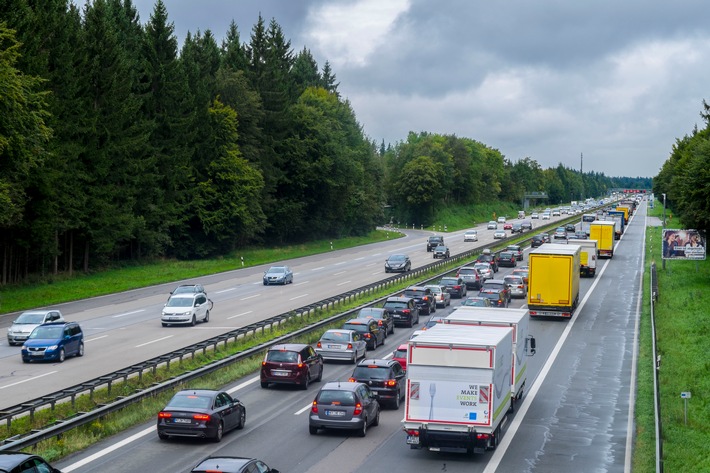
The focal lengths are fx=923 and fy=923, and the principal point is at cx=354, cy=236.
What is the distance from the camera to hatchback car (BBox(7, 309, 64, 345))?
3972cm

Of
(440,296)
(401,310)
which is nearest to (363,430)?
(401,310)

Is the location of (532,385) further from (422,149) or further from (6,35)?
(422,149)

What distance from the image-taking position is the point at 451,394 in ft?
72.0

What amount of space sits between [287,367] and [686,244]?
50.1 m

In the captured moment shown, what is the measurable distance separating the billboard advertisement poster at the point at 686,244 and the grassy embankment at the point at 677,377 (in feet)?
12.1

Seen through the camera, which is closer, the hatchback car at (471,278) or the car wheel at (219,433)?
the car wheel at (219,433)

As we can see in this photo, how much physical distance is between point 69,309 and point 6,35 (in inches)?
612

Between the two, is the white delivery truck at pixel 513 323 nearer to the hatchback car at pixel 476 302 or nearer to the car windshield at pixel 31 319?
the hatchback car at pixel 476 302

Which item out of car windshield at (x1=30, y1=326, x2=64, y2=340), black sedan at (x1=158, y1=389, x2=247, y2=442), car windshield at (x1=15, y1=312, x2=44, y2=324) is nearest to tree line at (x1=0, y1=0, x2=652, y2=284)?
car windshield at (x1=15, y1=312, x2=44, y2=324)

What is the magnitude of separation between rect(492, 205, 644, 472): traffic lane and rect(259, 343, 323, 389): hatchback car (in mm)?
7559

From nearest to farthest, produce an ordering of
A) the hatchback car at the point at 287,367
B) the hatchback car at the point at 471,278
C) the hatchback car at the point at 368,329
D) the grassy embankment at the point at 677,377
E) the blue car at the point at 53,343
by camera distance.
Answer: the grassy embankment at the point at 677,377, the hatchback car at the point at 287,367, the blue car at the point at 53,343, the hatchback car at the point at 368,329, the hatchback car at the point at 471,278

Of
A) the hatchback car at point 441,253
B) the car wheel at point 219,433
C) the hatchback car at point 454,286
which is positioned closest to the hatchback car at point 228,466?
the car wheel at point 219,433

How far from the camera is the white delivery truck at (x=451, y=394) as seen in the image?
2181 cm

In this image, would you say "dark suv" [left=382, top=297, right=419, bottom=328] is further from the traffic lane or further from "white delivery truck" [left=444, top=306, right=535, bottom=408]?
"white delivery truck" [left=444, top=306, right=535, bottom=408]
